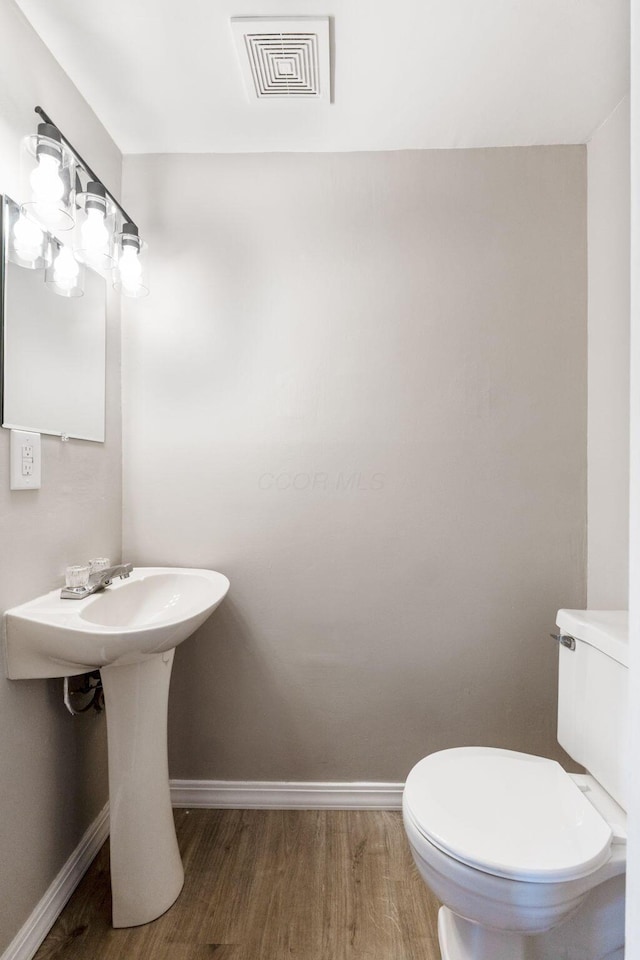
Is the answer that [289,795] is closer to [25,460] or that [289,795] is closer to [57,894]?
[57,894]

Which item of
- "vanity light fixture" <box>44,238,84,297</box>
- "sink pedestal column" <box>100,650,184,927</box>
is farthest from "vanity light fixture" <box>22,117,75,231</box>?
"sink pedestal column" <box>100,650,184,927</box>

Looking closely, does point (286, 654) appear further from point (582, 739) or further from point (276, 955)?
point (582, 739)

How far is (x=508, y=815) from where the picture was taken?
3.61 ft

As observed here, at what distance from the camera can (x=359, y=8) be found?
1249 mm

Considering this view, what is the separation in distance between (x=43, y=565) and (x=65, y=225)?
2.80ft

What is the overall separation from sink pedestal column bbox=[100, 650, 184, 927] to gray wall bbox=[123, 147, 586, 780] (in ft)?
1.42

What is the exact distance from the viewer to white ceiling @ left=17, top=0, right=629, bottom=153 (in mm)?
1262

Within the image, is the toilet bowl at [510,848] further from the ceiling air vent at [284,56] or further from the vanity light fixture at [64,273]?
the ceiling air vent at [284,56]

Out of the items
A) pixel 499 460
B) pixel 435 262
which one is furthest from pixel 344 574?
pixel 435 262

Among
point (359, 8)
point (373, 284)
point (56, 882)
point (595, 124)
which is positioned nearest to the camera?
point (359, 8)

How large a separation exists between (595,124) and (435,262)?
25.8 inches

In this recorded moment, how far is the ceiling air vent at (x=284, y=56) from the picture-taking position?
1.27 m

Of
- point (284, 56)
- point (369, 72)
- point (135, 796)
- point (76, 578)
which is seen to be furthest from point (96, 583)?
point (369, 72)

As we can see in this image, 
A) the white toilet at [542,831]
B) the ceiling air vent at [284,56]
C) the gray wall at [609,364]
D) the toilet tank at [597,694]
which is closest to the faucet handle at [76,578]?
the white toilet at [542,831]
